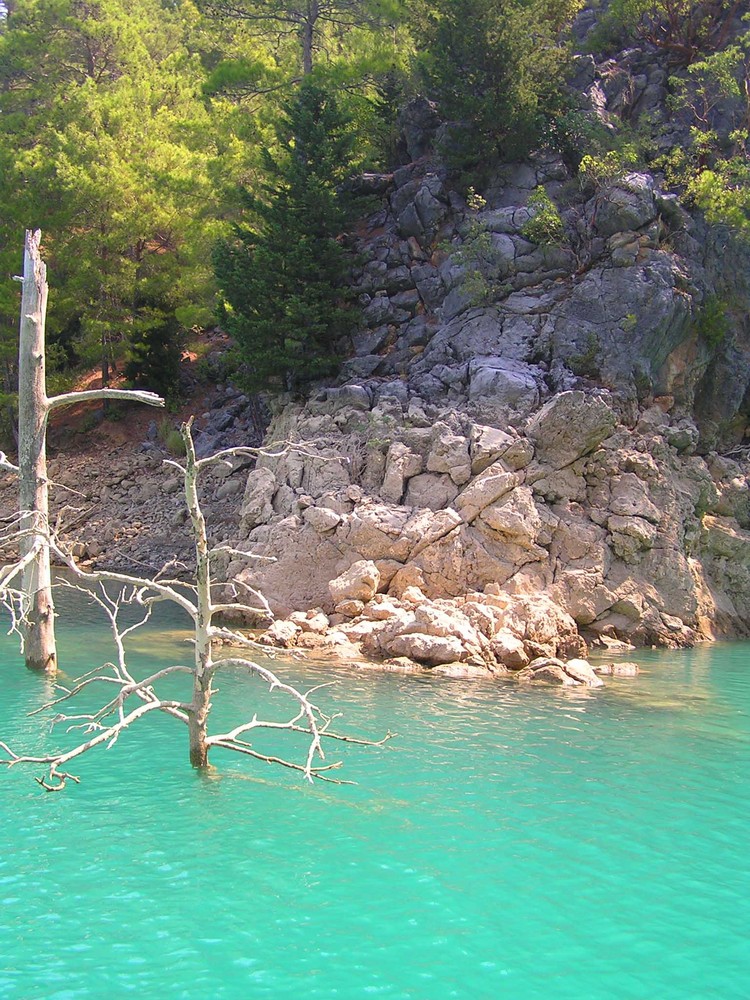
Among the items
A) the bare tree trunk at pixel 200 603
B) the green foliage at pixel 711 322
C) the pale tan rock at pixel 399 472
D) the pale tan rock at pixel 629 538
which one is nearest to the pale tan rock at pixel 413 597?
the pale tan rock at pixel 399 472

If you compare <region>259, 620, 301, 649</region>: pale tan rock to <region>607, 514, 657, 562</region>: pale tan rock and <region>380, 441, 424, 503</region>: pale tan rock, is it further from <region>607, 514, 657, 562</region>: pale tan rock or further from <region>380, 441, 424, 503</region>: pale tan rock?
<region>607, 514, 657, 562</region>: pale tan rock

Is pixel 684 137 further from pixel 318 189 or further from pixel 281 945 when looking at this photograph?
pixel 281 945

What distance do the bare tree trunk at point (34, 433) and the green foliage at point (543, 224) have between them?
46.7 feet

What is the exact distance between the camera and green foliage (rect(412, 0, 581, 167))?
26.2 meters

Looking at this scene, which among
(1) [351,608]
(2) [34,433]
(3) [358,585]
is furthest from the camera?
(3) [358,585]

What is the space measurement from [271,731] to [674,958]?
6.41 metres

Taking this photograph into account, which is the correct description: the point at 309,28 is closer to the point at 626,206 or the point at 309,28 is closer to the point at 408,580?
the point at 626,206

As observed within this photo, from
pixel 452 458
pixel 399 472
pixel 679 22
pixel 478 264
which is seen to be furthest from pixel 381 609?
pixel 679 22

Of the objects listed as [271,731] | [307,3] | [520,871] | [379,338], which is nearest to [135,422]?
[379,338]

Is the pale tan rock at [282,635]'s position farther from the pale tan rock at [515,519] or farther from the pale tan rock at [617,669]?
the pale tan rock at [617,669]

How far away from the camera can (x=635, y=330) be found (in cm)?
2250

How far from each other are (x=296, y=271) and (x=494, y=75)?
8.35 metres

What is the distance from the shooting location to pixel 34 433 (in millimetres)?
13555

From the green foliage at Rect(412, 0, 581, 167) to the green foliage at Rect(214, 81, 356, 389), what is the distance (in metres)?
3.36
